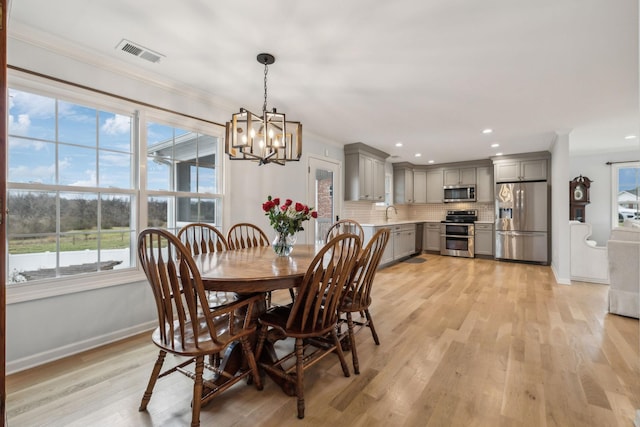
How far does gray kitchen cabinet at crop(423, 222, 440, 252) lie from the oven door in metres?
0.14

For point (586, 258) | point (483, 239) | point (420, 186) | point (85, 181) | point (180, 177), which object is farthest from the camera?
point (420, 186)

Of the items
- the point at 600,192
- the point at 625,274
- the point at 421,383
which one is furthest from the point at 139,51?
the point at 600,192

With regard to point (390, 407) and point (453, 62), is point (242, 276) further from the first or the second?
point (453, 62)

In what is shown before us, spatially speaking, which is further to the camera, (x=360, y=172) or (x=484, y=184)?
(x=484, y=184)

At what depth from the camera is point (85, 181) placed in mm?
2436

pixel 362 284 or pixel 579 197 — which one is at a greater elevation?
pixel 579 197

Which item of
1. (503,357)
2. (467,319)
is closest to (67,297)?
(503,357)

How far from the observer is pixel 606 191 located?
627 cm

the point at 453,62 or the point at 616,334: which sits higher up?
the point at 453,62

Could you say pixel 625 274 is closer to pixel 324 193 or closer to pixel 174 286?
pixel 324 193

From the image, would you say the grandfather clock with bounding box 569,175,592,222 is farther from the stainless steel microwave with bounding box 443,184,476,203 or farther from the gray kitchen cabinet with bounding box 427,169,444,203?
the gray kitchen cabinet with bounding box 427,169,444,203

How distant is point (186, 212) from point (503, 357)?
125 inches

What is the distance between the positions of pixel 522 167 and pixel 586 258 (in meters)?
2.36


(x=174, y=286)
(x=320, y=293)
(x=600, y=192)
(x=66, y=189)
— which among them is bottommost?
(x=320, y=293)
